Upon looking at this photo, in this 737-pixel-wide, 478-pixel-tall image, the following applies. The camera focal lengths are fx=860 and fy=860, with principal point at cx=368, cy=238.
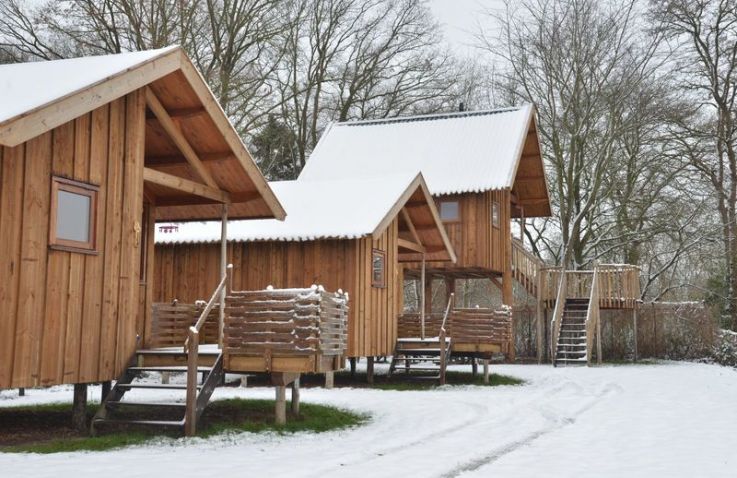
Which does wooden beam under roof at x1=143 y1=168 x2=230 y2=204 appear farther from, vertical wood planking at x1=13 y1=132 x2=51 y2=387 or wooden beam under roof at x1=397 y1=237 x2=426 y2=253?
wooden beam under roof at x1=397 y1=237 x2=426 y2=253

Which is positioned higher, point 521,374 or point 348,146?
point 348,146

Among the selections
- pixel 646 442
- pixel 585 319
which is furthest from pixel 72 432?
pixel 585 319

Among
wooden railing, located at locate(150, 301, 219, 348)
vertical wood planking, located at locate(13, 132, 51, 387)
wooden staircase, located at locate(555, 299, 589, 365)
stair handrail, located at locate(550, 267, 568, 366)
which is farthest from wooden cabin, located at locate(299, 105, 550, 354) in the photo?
vertical wood planking, located at locate(13, 132, 51, 387)

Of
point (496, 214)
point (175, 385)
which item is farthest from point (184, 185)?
point (496, 214)

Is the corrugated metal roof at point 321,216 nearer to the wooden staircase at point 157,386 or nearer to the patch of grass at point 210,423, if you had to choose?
the patch of grass at point 210,423

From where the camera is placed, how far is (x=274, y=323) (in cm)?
1133

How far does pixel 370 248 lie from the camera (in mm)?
18703

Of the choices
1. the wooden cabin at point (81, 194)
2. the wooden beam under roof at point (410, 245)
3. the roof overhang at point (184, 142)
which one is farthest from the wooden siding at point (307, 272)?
the wooden cabin at point (81, 194)

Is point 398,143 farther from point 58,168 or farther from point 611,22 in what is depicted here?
point 58,168

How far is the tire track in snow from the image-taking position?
8.70 meters

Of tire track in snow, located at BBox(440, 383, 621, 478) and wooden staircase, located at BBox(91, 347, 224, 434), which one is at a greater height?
wooden staircase, located at BBox(91, 347, 224, 434)

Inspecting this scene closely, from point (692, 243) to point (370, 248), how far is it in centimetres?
1718

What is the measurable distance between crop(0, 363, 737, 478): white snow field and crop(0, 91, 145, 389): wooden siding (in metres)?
1.26

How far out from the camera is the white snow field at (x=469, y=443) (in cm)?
853
